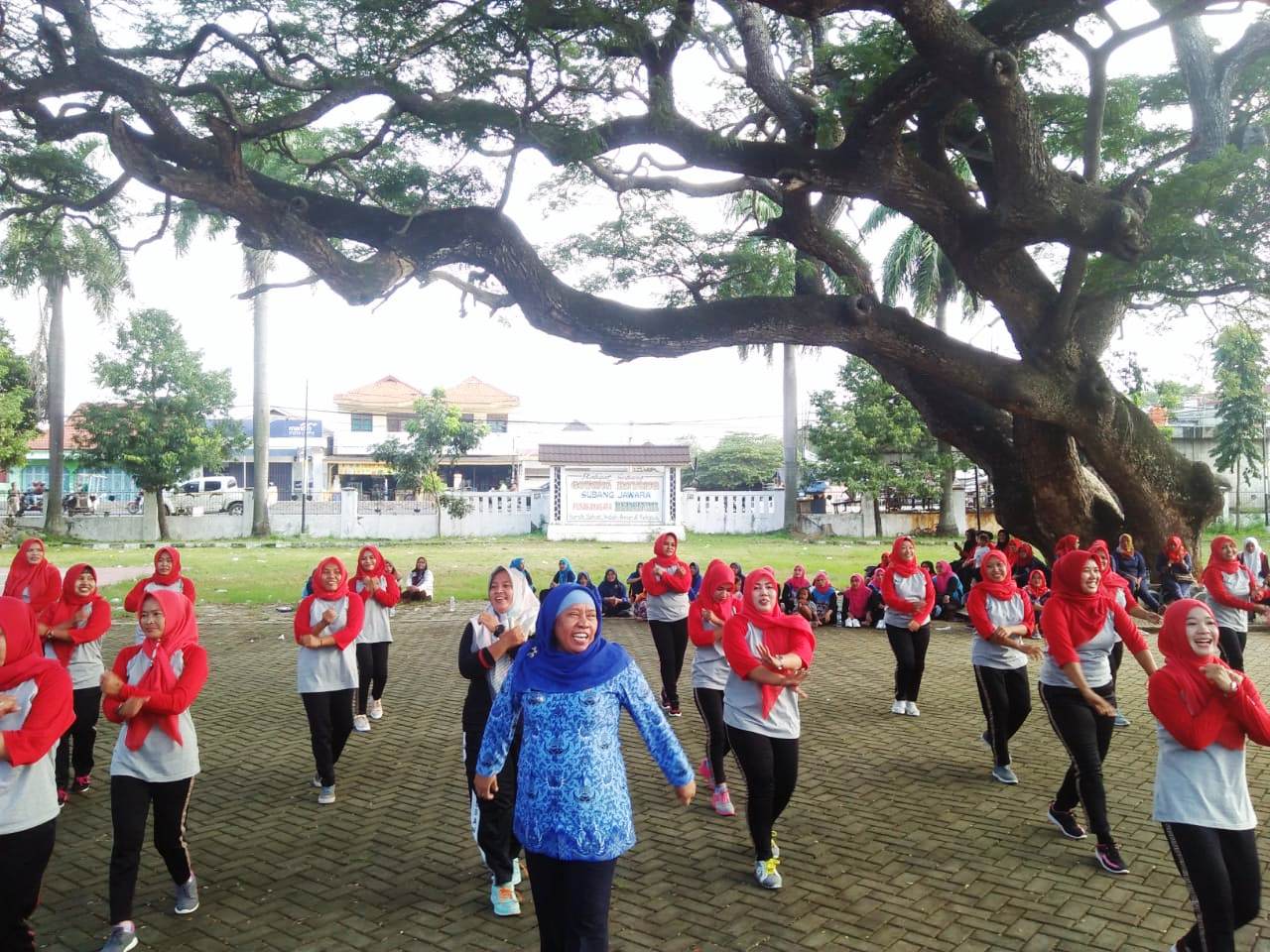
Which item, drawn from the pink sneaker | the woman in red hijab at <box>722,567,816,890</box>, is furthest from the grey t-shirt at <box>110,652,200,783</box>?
the pink sneaker

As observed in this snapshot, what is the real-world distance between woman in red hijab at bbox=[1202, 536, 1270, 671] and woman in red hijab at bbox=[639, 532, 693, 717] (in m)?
4.48

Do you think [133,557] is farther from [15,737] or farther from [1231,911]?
[1231,911]

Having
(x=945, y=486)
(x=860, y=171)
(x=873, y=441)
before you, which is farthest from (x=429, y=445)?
(x=860, y=171)

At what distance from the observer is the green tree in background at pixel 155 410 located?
31.2m

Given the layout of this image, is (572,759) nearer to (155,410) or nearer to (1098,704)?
(1098,704)

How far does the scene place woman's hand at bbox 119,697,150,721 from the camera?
4336mm

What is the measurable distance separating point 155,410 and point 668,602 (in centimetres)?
2862

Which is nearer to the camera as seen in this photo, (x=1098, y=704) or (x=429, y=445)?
(x=1098, y=704)

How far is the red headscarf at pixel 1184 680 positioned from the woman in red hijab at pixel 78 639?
231 inches

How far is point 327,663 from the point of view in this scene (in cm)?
636

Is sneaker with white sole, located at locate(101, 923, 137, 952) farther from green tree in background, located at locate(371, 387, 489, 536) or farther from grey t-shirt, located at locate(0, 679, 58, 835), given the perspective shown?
green tree in background, located at locate(371, 387, 489, 536)

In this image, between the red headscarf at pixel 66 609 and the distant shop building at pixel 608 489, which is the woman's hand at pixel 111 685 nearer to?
the red headscarf at pixel 66 609

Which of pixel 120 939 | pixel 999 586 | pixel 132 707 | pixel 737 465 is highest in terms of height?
pixel 737 465

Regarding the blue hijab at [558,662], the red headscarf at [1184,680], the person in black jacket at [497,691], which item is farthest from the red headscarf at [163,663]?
the red headscarf at [1184,680]
